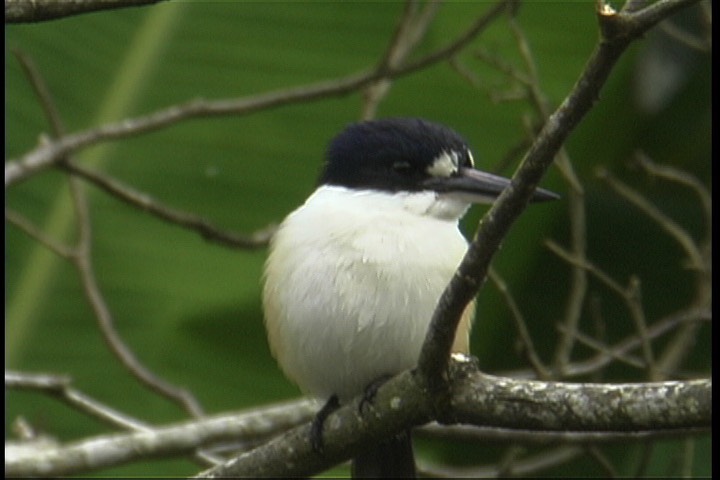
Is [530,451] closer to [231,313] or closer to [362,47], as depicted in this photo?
[231,313]

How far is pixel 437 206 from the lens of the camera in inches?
165

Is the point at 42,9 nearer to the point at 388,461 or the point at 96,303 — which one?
the point at 388,461

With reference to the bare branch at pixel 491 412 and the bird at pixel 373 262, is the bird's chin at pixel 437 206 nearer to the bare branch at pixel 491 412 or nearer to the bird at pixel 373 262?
the bird at pixel 373 262

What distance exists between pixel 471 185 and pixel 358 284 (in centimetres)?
43

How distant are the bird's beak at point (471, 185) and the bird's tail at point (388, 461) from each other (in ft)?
2.28

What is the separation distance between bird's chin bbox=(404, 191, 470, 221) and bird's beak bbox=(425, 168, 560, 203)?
0.02 metres

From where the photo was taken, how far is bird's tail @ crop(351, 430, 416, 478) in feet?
13.9

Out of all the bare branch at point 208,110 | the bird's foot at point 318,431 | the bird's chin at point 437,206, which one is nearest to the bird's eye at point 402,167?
the bird's chin at point 437,206

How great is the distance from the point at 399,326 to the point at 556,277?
8.09 feet

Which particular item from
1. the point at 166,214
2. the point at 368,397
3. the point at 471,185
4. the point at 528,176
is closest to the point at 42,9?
the point at 528,176

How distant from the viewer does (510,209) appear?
2.76 meters

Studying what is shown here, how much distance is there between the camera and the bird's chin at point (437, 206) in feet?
13.7

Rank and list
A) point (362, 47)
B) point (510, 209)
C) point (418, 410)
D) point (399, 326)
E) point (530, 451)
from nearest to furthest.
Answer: point (510, 209) < point (418, 410) < point (399, 326) < point (362, 47) < point (530, 451)

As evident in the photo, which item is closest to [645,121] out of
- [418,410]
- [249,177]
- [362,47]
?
[362,47]
